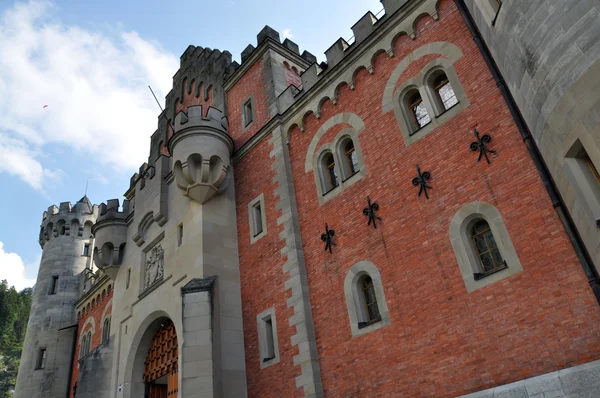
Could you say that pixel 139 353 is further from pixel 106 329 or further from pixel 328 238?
pixel 328 238

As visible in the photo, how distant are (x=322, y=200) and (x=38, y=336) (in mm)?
24775

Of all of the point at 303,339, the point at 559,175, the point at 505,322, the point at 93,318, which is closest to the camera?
the point at 559,175

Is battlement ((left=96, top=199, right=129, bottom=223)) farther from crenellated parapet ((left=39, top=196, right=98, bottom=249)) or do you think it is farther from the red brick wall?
crenellated parapet ((left=39, top=196, right=98, bottom=249))

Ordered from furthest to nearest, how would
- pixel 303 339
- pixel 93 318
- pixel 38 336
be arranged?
1. pixel 38 336
2. pixel 93 318
3. pixel 303 339

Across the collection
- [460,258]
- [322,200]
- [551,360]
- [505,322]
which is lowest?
[551,360]

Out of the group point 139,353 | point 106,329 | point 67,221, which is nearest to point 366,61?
point 139,353

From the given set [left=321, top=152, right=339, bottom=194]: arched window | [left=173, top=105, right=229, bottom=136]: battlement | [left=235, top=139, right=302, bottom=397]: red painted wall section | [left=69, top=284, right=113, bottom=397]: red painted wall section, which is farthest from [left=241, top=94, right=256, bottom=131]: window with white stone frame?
[left=69, top=284, right=113, bottom=397]: red painted wall section

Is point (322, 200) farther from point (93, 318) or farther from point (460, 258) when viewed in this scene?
point (93, 318)

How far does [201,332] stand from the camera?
1340 cm

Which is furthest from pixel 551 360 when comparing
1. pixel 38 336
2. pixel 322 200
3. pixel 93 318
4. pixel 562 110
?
pixel 38 336

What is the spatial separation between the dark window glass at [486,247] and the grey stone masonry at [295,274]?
491cm

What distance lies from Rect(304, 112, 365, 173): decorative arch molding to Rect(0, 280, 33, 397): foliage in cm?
5384

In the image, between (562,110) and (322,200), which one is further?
(322,200)

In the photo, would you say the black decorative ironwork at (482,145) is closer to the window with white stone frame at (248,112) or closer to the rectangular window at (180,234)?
the window with white stone frame at (248,112)
